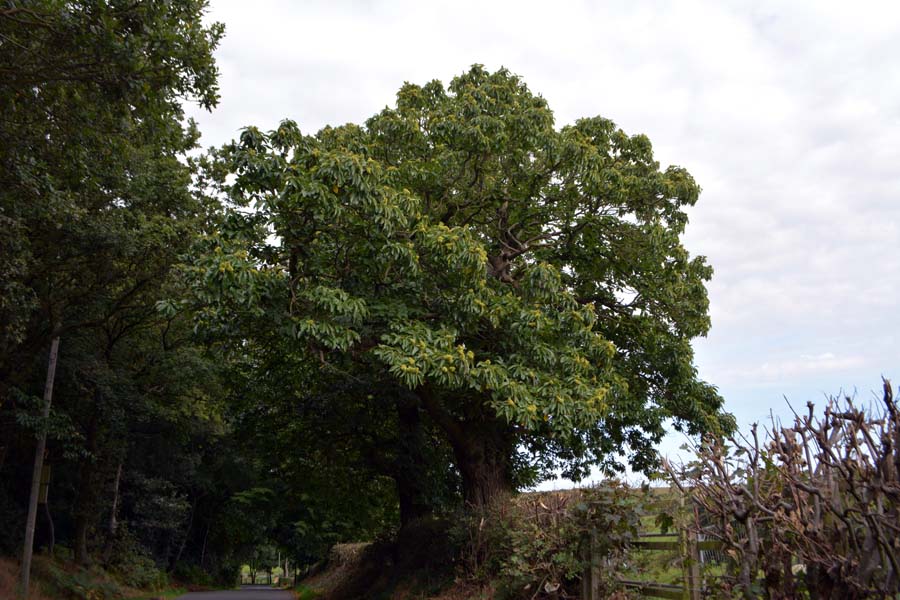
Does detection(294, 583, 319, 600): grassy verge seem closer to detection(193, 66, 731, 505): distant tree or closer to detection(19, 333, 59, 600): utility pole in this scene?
detection(19, 333, 59, 600): utility pole

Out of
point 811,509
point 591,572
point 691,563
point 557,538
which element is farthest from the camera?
point 557,538

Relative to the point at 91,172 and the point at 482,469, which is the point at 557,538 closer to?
the point at 482,469

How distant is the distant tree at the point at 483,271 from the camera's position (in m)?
12.5

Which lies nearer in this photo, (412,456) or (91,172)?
(91,172)

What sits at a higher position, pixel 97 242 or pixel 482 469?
pixel 97 242

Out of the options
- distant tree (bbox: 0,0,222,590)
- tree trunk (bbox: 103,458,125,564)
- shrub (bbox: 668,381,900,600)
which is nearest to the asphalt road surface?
tree trunk (bbox: 103,458,125,564)

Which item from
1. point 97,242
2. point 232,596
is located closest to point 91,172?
point 97,242

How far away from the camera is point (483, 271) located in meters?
13.5

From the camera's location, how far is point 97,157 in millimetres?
14500

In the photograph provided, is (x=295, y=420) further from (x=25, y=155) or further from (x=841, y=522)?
(x=841, y=522)

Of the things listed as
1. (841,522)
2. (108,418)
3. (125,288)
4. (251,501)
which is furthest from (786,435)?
(251,501)

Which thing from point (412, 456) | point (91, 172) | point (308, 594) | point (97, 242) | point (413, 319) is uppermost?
point (91, 172)

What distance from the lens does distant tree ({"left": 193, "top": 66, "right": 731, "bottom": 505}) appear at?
12.5 metres

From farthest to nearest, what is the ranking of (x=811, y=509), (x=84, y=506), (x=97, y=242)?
1. (x=84, y=506)
2. (x=97, y=242)
3. (x=811, y=509)
